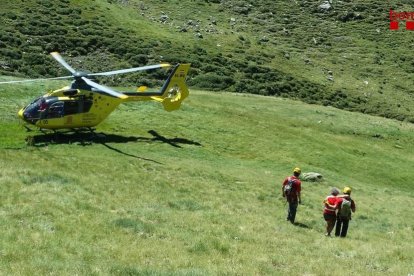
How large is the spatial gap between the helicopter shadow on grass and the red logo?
6735cm

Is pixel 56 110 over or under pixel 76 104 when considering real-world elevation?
under

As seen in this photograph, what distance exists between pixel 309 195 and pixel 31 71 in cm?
3540

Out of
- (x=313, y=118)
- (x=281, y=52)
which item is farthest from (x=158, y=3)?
(x=313, y=118)

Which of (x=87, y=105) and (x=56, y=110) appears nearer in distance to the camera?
(x=56, y=110)

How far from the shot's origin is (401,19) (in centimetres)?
9288

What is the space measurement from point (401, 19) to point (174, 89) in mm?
69614

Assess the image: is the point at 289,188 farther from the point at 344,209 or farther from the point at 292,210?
the point at 344,209

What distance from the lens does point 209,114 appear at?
42.6 m

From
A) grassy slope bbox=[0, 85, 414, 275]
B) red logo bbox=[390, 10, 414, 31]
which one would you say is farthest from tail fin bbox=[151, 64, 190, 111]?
red logo bbox=[390, 10, 414, 31]

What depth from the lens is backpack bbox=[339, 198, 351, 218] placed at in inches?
738

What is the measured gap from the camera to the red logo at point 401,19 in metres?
90.6

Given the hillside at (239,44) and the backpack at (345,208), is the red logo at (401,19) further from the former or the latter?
the backpack at (345,208)

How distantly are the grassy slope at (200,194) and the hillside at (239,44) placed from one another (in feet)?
45.3

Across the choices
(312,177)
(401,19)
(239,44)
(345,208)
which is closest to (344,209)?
(345,208)
